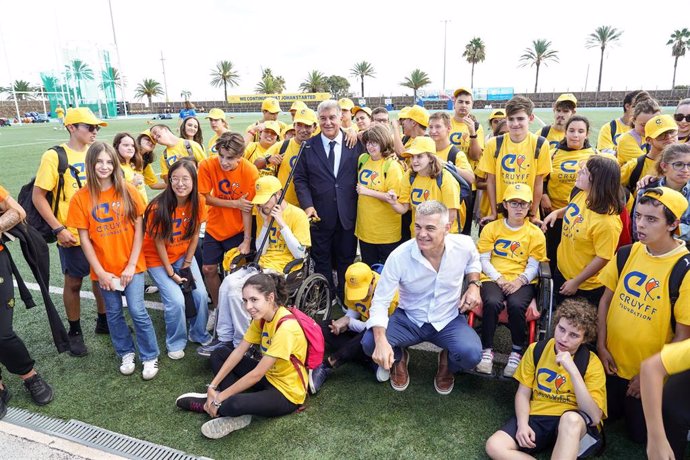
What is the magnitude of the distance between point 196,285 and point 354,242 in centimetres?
169

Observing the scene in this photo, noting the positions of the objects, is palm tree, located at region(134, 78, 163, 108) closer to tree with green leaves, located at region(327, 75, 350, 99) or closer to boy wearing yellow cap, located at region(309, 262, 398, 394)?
tree with green leaves, located at region(327, 75, 350, 99)

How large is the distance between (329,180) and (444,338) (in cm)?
201

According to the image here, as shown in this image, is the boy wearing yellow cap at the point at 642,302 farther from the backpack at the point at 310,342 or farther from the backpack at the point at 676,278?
the backpack at the point at 310,342

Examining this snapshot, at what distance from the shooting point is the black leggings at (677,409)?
2414mm

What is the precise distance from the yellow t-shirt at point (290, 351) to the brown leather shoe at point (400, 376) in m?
0.74

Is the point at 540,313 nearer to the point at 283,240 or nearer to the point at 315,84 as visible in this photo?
the point at 283,240

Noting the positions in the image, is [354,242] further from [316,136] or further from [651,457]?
[651,457]

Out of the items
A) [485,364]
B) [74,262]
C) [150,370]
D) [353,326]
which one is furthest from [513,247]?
[74,262]

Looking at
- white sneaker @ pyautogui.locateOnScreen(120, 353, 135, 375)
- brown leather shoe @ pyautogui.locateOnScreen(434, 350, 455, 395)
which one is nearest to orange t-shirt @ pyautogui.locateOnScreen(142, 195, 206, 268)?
white sneaker @ pyautogui.locateOnScreen(120, 353, 135, 375)

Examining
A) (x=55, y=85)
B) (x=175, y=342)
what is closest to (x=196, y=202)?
(x=175, y=342)

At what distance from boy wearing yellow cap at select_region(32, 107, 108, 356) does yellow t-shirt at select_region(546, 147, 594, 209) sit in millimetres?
4468

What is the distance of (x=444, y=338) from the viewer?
11.2 feet

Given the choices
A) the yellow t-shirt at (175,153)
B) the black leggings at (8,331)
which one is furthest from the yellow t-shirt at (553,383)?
the yellow t-shirt at (175,153)

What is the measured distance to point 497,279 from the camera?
12.1 feet
